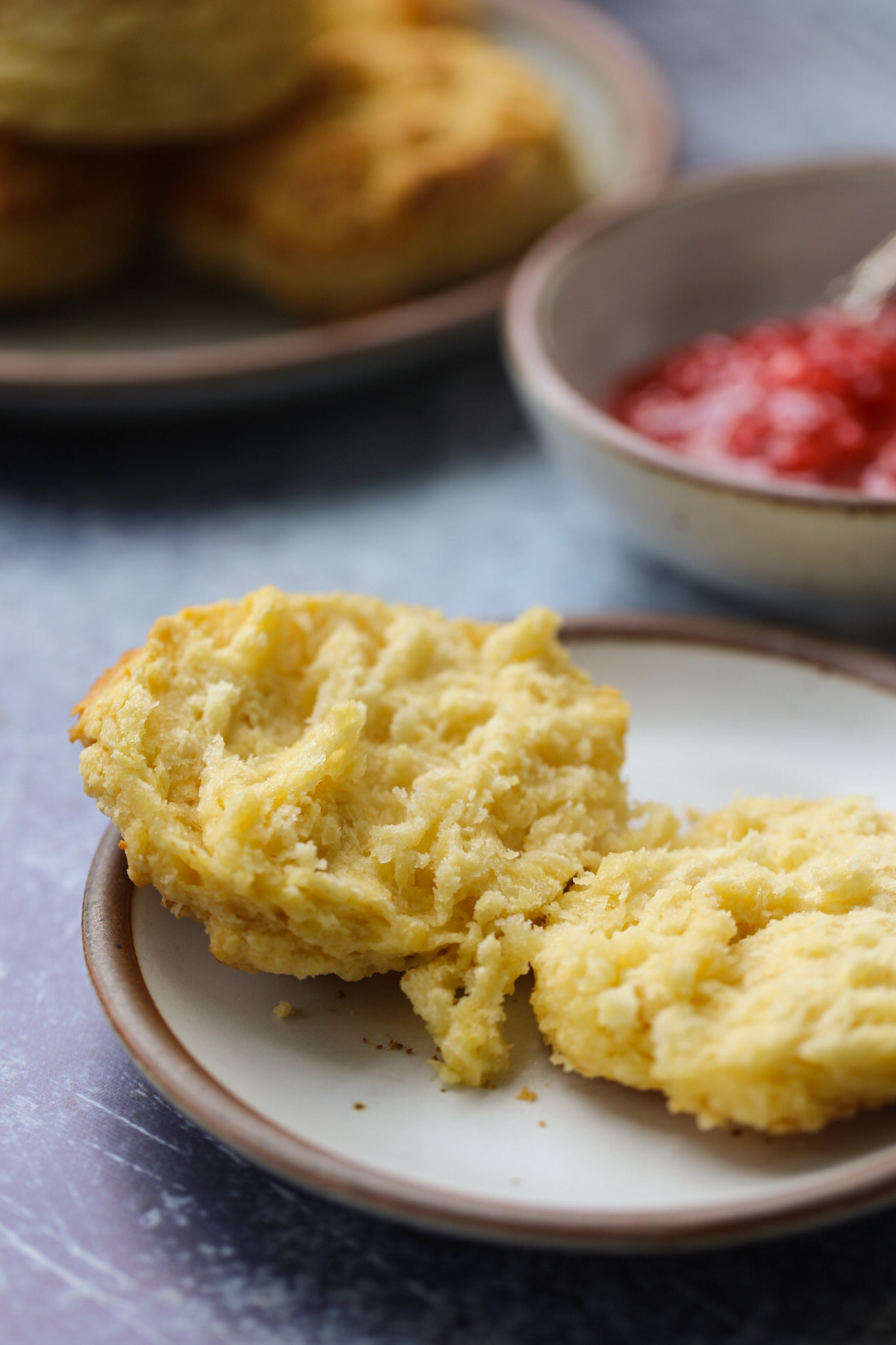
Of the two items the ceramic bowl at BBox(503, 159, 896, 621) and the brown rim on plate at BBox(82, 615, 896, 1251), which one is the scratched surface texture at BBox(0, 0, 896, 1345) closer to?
the brown rim on plate at BBox(82, 615, 896, 1251)

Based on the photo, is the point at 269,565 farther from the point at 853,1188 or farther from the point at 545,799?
the point at 853,1188

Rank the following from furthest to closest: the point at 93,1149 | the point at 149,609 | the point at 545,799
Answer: the point at 149,609, the point at 545,799, the point at 93,1149

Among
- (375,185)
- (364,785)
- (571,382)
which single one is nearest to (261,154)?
(375,185)

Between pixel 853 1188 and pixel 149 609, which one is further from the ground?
pixel 853 1188

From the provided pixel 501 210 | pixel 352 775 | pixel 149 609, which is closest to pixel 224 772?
pixel 352 775

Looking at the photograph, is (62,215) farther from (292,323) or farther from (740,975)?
(740,975)

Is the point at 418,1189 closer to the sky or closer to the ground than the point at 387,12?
closer to the ground

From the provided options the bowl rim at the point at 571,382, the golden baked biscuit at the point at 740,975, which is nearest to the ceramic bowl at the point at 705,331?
the bowl rim at the point at 571,382
